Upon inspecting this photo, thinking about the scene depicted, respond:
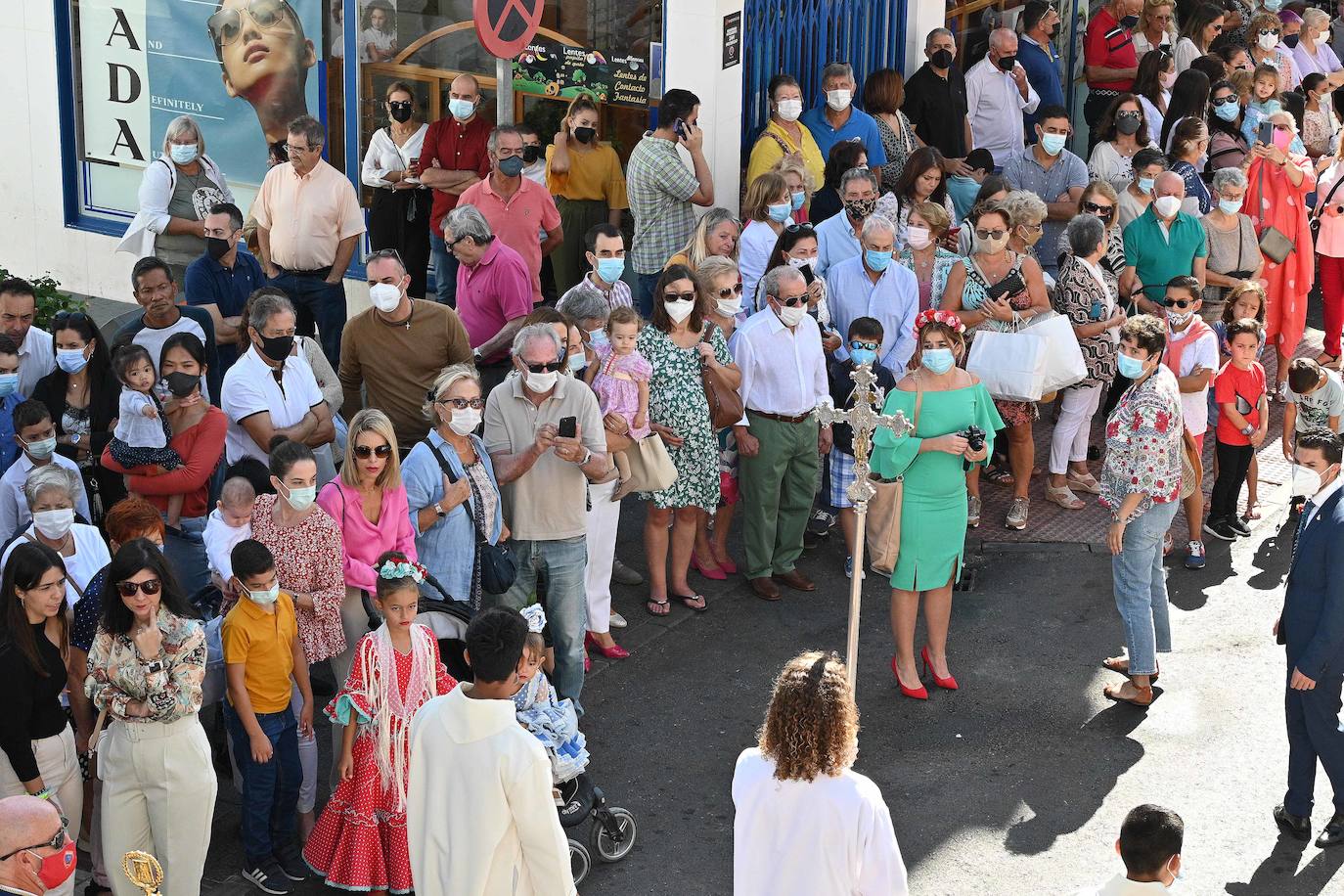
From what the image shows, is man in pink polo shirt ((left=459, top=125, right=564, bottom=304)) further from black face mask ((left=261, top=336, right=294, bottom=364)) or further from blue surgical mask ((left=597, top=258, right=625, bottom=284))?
black face mask ((left=261, top=336, right=294, bottom=364))

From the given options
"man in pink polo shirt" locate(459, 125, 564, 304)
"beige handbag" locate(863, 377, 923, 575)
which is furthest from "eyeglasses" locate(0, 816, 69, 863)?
"man in pink polo shirt" locate(459, 125, 564, 304)

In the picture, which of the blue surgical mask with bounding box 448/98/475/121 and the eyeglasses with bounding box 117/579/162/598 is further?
the blue surgical mask with bounding box 448/98/475/121

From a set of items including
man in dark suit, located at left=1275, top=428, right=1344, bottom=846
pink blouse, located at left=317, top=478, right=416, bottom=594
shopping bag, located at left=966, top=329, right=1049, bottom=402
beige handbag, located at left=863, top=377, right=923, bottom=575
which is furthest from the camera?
shopping bag, located at left=966, top=329, right=1049, bottom=402

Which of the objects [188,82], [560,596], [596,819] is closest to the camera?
[596,819]

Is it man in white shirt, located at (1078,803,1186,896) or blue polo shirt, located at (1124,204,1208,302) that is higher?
blue polo shirt, located at (1124,204,1208,302)

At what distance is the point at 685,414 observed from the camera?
30.1ft

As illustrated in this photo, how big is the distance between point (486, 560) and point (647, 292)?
4.27 meters

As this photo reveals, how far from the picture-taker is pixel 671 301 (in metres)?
9.03

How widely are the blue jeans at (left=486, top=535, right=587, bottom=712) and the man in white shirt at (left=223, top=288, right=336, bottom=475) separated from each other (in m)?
1.33

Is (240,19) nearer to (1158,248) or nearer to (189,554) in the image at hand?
(189,554)

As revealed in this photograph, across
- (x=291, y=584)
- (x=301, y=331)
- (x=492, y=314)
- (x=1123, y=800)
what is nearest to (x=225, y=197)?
(x=301, y=331)

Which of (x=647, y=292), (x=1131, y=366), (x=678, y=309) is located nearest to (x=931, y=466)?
(x=1131, y=366)

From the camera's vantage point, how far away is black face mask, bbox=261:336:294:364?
8.34 metres

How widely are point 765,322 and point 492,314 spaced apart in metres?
1.64
